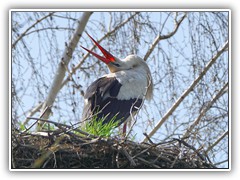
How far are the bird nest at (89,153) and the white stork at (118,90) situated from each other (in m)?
1.10

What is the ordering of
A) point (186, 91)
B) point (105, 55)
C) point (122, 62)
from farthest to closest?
point (122, 62)
point (105, 55)
point (186, 91)

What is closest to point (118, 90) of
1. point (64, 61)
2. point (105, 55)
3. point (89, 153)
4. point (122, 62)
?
point (105, 55)

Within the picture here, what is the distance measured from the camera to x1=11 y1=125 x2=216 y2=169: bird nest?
588cm

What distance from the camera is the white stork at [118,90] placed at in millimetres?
7488

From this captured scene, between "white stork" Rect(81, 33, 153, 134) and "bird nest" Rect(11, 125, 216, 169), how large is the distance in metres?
1.10

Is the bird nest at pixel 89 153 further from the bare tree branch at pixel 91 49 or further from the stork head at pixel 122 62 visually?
the stork head at pixel 122 62

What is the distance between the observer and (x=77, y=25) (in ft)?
23.2

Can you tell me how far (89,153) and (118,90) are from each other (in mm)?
1819

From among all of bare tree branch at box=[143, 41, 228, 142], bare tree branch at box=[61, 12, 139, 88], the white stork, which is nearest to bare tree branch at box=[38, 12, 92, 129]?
bare tree branch at box=[61, 12, 139, 88]

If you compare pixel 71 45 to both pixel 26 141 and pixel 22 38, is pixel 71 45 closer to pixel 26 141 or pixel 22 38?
pixel 22 38

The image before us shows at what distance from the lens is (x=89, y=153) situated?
596 centimetres

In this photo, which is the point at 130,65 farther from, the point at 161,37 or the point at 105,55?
the point at 161,37

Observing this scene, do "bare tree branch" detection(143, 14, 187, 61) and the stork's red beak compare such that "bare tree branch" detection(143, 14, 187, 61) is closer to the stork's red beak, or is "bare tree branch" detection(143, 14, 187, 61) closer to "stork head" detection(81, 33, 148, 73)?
the stork's red beak
